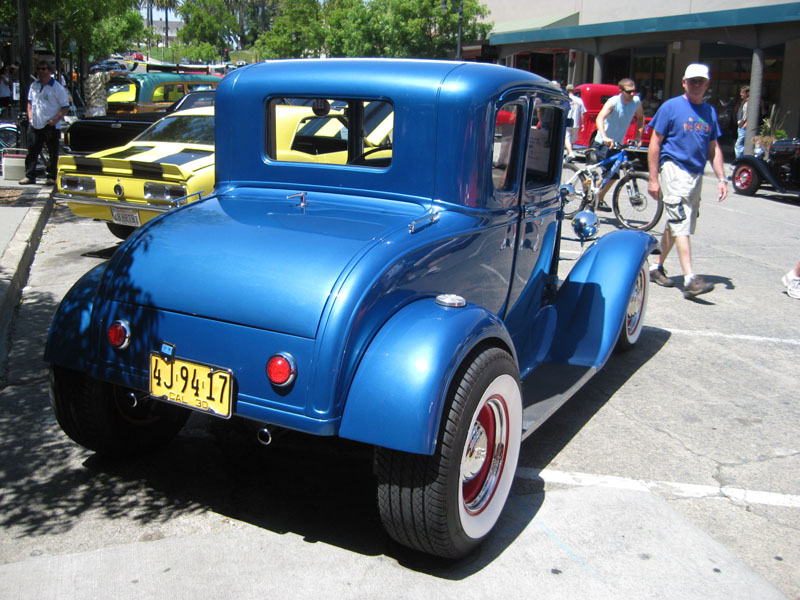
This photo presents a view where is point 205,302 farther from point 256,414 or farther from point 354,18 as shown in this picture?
point 354,18

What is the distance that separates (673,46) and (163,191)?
2493 cm

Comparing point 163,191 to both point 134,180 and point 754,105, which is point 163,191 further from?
point 754,105

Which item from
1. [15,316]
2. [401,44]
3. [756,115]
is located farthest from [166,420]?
[401,44]

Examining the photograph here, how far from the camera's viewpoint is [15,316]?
597 cm

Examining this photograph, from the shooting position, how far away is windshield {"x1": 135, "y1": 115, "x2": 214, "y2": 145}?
28.2 ft

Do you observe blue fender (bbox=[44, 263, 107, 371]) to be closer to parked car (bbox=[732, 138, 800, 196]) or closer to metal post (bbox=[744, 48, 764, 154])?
parked car (bbox=[732, 138, 800, 196])

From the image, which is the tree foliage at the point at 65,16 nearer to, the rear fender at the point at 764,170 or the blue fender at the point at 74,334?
the rear fender at the point at 764,170

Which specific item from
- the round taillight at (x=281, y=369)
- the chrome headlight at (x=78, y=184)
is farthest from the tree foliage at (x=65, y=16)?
the round taillight at (x=281, y=369)

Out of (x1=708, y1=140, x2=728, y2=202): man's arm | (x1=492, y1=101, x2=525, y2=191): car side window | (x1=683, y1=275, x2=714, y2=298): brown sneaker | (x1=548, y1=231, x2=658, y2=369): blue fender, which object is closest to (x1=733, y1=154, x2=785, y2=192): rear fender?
(x1=708, y1=140, x2=728, y2=202): man's arm

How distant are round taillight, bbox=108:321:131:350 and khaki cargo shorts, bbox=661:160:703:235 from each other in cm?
501

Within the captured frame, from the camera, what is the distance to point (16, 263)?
6.96 meters

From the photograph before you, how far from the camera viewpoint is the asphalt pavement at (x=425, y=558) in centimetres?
291

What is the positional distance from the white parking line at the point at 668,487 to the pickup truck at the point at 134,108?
8.37 meters

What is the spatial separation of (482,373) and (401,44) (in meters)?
36.5
